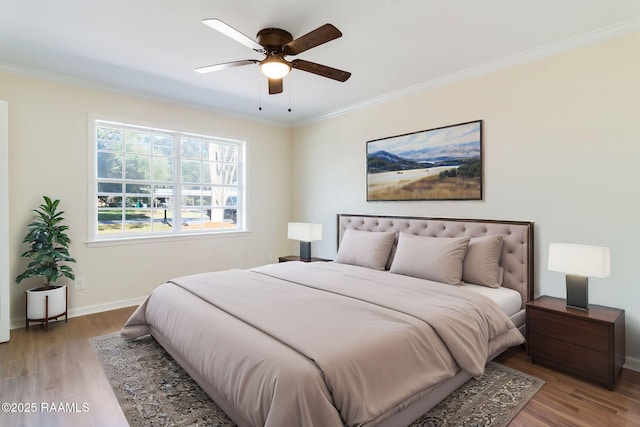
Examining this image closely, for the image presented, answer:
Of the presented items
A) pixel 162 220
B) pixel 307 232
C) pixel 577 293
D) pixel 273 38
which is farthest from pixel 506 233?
pixel 162 220

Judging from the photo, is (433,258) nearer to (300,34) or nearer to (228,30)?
(300,34)

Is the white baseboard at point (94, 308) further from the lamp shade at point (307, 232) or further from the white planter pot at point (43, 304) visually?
the lamp shade at point (307, 232)

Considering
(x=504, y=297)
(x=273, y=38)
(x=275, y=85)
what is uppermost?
(x=273, y=38)

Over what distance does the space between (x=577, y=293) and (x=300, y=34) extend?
290cm

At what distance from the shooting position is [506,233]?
3.08 meters

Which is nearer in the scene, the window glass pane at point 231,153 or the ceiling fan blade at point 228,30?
the ceiling fan blade at point 228,30

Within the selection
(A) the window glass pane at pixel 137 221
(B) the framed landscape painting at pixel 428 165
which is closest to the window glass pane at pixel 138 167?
(A) the window glass pane at pixel 137 221

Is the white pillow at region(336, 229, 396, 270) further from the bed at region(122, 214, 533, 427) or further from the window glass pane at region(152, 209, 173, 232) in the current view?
the window glass pane at region(152, 209, 173, 232)

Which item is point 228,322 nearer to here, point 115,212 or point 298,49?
point 298,49

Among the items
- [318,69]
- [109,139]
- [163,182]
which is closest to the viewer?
[318,69]

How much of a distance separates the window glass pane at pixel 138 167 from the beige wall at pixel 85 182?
17.7 inches

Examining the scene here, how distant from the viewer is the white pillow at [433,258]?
9.73ft

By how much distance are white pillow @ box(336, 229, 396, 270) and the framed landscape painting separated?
1.88 ft

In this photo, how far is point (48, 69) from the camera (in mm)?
3342
